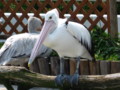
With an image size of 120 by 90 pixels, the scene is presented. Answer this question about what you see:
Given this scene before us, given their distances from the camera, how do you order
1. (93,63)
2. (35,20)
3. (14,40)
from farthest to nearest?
1. (35,20)
2. (14,40)
3. (93,63)

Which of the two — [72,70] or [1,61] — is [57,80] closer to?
[72,70]

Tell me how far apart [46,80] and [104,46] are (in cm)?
325

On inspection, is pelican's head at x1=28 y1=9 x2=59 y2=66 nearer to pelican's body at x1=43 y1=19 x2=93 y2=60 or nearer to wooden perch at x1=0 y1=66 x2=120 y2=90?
pelican's body at x1=43 y1=19 x2=93 y2=60

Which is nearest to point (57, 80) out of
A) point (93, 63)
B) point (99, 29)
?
point (93, 63)

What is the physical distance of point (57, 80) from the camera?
18.0 feet

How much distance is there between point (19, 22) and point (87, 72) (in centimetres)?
426

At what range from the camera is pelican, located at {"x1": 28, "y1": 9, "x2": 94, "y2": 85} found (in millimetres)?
5426

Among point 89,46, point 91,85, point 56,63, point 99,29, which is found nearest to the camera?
point 91,85

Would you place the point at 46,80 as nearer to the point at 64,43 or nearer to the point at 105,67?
the point at 64,43

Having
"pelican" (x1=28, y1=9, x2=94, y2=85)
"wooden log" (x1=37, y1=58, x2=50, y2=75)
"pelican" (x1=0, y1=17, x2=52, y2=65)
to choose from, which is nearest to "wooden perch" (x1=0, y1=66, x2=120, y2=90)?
"pelican" (x1=28, y1=9, x2=94, y2=85)

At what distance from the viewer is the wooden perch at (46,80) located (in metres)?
5.09

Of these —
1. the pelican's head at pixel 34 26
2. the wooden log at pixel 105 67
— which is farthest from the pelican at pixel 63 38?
the pelican's head at pixel 34 26

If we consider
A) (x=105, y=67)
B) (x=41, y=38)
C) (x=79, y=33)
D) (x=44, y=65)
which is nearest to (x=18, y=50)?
(x=44, y=65)

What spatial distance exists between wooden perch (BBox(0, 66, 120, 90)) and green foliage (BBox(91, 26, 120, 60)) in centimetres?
251
